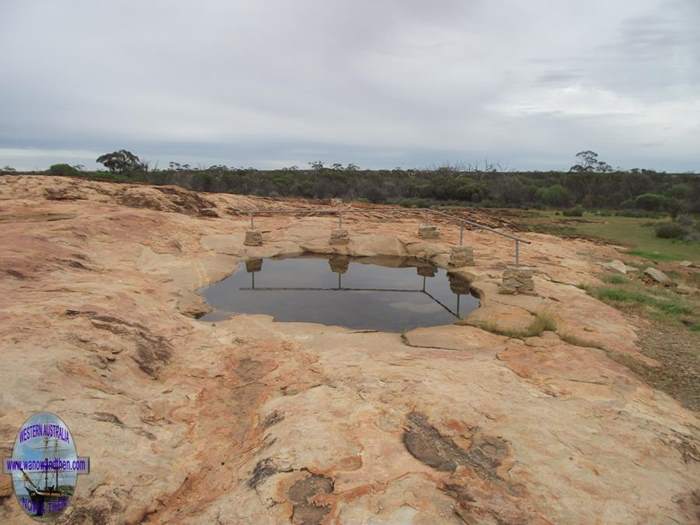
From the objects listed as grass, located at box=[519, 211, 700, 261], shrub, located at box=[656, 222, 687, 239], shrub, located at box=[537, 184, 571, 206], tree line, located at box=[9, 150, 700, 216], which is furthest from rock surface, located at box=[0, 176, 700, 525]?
shrub, located at box=[537, 184, 571, 206]

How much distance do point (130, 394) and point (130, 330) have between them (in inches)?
57.1

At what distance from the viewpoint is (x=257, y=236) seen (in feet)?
46.2

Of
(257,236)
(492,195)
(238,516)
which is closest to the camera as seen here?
(238,516)

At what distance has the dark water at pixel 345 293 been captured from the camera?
27.9 feet

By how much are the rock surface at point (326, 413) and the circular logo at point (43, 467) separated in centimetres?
17

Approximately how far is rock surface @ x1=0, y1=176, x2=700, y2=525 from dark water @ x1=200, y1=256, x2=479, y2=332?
95 cm

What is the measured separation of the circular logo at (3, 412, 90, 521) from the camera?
265 centimetres

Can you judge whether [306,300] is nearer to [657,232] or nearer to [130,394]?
[130,394]

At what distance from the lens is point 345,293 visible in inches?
401

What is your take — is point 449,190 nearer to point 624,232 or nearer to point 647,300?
point 624,232

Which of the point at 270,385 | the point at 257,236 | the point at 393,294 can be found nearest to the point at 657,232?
the point at 393,294

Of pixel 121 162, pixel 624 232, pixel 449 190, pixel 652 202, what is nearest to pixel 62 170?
pixel 121 162

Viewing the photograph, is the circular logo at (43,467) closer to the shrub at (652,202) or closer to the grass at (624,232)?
the grass at (624,232)

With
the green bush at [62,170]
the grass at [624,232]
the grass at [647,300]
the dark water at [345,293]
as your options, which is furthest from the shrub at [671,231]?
the green bush at [62,170]
